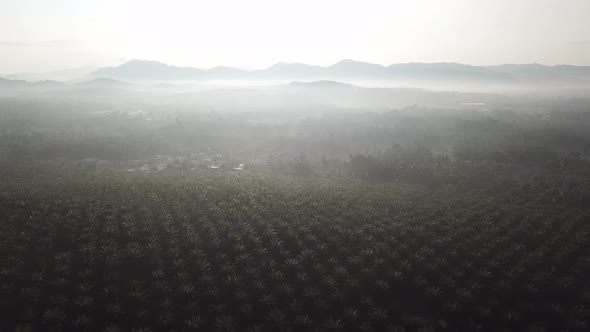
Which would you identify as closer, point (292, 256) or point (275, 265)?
point (275, 265)

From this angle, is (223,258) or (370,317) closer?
(370,317)

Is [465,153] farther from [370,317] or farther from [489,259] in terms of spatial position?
[370,317]

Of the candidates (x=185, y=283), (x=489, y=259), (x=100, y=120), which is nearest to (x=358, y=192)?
(x=489, y=259)

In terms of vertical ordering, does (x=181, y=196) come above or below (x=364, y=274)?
above

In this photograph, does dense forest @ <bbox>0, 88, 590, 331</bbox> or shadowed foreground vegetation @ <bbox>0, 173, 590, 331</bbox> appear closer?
shadowed foreground vegetation @ <bbox>0, 173, 590, 331</bbox>

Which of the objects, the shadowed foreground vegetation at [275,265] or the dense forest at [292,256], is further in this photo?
the dense forest at [292,256]

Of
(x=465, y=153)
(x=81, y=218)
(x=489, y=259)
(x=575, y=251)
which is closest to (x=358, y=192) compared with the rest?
(x=489, y=259)

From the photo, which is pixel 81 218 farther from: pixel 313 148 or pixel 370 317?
pixel 313 148

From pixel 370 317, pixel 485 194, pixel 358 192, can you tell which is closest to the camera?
pixel 370 317

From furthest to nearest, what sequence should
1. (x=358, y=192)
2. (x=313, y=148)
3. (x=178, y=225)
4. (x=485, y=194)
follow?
(x=313, y=148) → (x=485, y=194) → (x=358, y=192) → (x=178, y=225)


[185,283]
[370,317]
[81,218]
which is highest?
[81,218]
